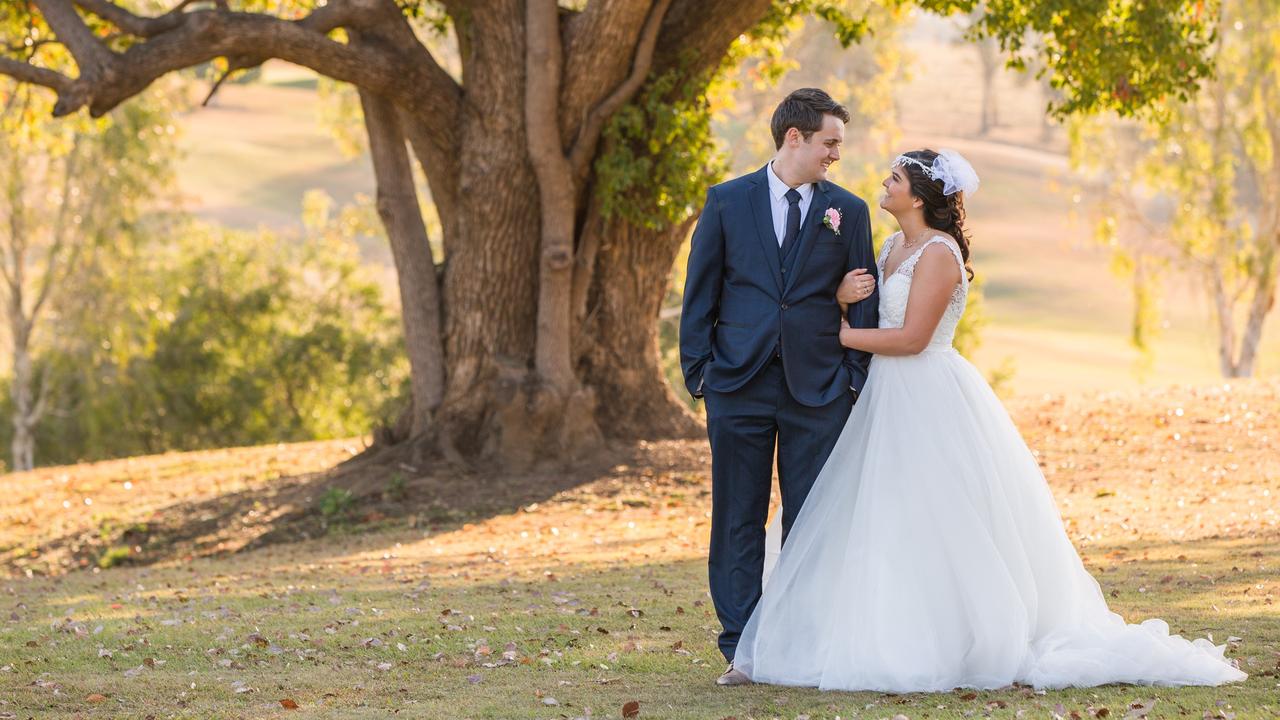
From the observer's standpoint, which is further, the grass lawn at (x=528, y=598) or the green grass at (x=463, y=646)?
the grass lawn at (x=528, y=598)

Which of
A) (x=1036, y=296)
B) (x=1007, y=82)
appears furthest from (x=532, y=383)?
(x=1007, y=82)

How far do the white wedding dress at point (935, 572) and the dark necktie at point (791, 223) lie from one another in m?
0.54

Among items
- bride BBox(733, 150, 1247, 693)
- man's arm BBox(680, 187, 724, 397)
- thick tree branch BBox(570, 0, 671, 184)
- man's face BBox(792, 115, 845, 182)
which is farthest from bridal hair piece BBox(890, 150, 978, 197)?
thick tree branch BBox(570, 0, 671, 184)

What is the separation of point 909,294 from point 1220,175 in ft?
89.1

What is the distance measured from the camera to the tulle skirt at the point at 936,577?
570 cm

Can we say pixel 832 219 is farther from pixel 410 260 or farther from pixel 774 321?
pixel 410 260

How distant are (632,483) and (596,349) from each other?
5.65ft

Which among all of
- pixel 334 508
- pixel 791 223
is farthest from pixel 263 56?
pixel 791 223

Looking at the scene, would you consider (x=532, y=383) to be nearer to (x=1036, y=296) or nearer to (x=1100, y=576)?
(x=1100, y=576)

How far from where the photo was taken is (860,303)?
6008 mm

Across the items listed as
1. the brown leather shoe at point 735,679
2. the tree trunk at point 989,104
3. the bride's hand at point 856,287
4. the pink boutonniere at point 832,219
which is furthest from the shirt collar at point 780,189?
the tree trunk at point 989,104

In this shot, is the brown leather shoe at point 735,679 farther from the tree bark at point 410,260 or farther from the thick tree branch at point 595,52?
the tree bark at point 410,260

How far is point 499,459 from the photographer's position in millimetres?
13617

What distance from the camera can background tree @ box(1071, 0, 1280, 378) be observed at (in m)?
28.6
